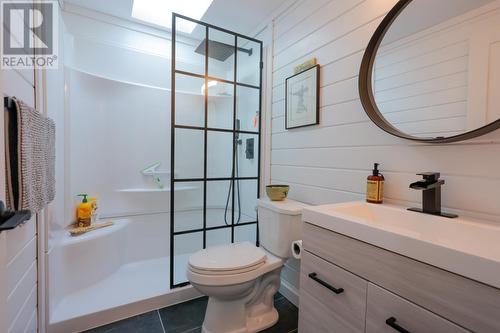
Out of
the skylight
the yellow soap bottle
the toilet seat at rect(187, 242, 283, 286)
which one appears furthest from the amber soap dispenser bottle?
the yellow soap bottle

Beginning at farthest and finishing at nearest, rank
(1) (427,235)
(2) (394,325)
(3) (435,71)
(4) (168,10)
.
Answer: (4) (168,10) < (3) (435,71) < (1) (427,235) < (2) (394,325)

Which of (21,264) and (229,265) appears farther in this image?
(229,265)

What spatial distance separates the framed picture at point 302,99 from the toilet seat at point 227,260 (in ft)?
3.16

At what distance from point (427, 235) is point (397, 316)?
0.29 meters

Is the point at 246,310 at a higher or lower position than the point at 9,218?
lower

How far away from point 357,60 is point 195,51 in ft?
4.21

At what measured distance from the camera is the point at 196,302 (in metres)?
1.76

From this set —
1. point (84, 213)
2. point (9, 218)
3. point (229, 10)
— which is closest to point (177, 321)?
point (84, 213)

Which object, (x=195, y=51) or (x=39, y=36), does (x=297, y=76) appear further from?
(x=39, y=36)

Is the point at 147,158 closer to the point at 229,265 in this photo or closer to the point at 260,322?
the point at 229,265

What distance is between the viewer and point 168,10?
2119mm

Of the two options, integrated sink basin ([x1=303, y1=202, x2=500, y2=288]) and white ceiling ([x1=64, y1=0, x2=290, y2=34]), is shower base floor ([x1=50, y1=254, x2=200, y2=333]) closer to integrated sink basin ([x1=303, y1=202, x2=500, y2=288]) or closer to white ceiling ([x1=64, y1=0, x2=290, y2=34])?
integrated sink basin ([x1=303, y1=202, x2=500, y2=288])

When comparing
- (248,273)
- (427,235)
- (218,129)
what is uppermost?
(218,129)

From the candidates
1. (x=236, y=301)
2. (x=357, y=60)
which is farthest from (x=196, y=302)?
(x=357, y=60)
